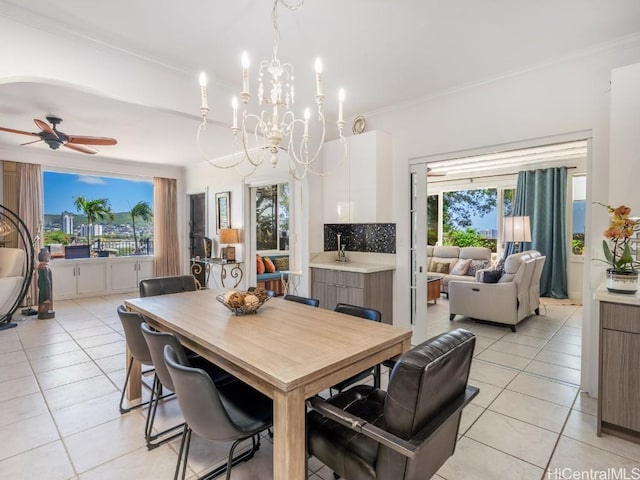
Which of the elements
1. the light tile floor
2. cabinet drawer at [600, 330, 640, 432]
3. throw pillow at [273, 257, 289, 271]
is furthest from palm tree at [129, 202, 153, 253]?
cabinet drawer at [600, 330, 640, 432]

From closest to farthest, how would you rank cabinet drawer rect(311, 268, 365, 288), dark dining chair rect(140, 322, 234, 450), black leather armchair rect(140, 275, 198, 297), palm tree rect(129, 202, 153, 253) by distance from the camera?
dark dining chair rect(140, 322, 234, 450)
black leather armchair rect(140, 275, 198, 297)
cabinet drawer rect(311, 268, 365, 288)
palm tree rect(129, 202, 153, 253)

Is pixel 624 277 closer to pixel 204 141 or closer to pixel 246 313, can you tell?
pixel 246 313

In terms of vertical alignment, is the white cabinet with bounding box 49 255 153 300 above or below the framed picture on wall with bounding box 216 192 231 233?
below

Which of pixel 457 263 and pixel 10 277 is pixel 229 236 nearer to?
pixel 10 277

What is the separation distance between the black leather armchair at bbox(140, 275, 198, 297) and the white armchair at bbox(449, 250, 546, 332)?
141 inches

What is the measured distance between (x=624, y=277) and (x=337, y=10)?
2.52 meters

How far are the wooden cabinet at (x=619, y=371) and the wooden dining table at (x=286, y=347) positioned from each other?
1396 mm

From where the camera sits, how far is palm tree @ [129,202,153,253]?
762cm

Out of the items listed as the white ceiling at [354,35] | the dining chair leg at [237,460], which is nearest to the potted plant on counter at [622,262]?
the white ceiling at [354,35]

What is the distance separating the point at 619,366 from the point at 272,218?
6240 millimetres

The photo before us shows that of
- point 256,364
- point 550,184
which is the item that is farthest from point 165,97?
point 550,184

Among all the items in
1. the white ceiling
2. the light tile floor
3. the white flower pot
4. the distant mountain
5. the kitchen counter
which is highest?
the white ceiling

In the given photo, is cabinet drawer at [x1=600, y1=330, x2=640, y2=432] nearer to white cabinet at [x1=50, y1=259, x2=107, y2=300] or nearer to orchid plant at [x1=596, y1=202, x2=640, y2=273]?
orchid plant at [x1=596, y1=202, x2=640, y2=273]

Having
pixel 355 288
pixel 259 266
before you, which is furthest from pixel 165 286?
pixel 259 266
